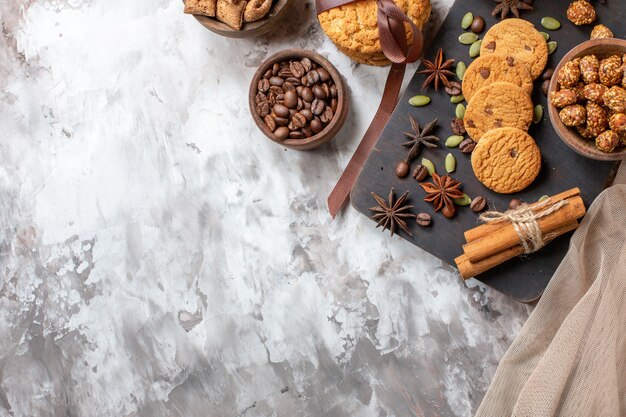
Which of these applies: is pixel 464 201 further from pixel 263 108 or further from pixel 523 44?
pixel 263 108

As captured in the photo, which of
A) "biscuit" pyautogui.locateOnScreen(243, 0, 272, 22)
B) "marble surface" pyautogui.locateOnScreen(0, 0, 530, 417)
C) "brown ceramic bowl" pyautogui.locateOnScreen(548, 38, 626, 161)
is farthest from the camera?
"marble surface" pyautogui.locateOnScreen(0, 0, 530, 417)

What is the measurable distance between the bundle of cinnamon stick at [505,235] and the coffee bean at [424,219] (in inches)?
4.3

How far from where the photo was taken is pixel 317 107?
5.82ft

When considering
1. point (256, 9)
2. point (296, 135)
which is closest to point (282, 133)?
point (296, 135)

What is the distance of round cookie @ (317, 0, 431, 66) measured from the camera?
1.67 meters

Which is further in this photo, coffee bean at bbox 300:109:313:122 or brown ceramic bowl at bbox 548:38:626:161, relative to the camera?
coffee bean at bbox 300:109:313:122

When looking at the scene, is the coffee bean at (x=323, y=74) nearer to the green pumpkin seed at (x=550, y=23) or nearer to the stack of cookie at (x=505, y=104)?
the stack of cookie at (x=505, y=104)

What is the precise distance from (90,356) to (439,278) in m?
1.06

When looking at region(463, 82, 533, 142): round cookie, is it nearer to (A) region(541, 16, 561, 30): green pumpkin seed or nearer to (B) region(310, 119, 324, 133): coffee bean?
(A) region(541, 16, 561, 30): green pumpkin seed

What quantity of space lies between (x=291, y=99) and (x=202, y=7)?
0.34 meters

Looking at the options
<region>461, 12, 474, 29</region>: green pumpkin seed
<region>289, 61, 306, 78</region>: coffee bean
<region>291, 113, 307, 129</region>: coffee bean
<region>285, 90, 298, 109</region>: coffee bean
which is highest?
<region>461, 12, 474, 29</region>: green pumpkin seed

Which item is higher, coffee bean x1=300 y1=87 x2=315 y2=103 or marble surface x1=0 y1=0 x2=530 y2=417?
coffee bean x1=300 y1=87 x2=315 y2=103

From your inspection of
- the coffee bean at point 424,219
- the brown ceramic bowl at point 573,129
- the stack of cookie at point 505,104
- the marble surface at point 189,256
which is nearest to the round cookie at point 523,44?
the stack of cookie at point 505,104

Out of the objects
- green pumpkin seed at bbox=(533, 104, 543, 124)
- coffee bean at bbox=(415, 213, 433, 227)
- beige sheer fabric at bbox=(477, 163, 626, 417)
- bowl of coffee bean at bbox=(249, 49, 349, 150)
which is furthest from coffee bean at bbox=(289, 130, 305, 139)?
beige sheer fabric at bbox=(477, 163, 626, 417)
